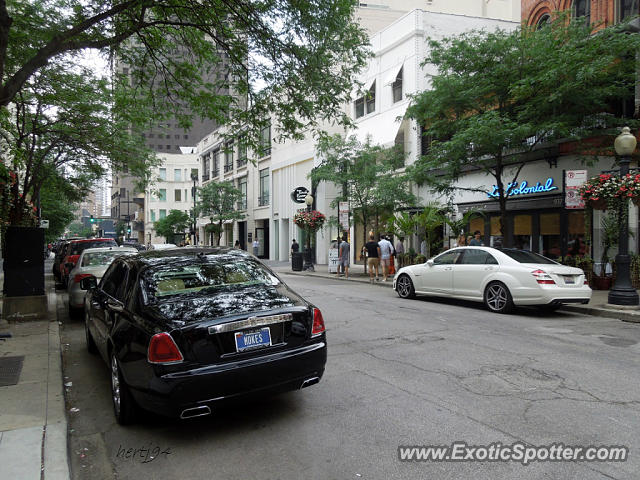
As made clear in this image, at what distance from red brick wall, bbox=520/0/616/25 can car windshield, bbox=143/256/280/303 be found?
46.8 ft

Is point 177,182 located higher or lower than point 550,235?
higher

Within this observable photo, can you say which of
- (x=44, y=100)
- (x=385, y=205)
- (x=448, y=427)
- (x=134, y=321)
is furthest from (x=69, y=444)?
(x=385, y=205)

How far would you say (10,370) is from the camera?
587 centimetres

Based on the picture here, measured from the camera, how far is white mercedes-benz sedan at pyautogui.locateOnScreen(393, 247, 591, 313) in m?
A: 9.68

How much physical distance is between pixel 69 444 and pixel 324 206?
93.8ft

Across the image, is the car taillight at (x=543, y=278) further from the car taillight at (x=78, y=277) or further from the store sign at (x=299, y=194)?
the store sign at (x=299, y=194)

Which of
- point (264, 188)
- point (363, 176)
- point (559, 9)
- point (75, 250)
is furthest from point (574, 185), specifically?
point (264, 188)

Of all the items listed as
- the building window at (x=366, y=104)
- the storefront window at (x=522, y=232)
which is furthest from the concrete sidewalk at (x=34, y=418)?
the building window at (x=366, y=104)

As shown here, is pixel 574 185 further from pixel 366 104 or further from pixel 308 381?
pixel 366 104

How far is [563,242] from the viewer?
655 inches

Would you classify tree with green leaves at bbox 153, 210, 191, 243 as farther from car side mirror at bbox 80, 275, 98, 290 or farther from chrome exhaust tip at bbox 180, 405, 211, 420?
chrome exhaust tip at bbox 180, 405, 211, 420

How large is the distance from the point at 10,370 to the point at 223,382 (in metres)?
3.91

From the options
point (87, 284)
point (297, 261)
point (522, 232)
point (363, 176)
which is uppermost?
point (363, 176)

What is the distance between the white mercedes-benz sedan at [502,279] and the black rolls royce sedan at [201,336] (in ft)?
22.4
